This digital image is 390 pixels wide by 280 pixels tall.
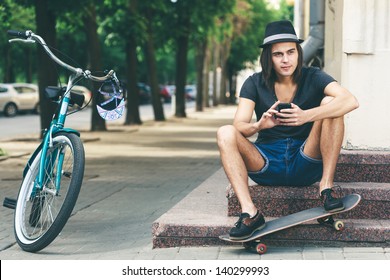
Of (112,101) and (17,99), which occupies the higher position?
(112,101)

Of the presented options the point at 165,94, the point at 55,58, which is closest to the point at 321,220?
the point at 55,58

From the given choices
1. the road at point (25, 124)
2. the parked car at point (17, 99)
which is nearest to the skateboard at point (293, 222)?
the road at point (25, 124)

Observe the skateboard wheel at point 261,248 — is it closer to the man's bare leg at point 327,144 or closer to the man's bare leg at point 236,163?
the man's bare leg at point 236,163

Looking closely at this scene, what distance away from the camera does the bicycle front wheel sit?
582 cm

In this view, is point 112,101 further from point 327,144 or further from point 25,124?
point 25,124

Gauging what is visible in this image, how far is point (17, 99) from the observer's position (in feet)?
132

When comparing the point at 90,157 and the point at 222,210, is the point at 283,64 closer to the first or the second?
the point at 222,210

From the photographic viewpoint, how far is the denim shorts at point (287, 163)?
19.6 ft

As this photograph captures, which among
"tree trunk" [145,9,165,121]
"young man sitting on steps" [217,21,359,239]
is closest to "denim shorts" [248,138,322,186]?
"young man sitting on steps" [217,21,359,239]

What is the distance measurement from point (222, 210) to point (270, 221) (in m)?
0.82

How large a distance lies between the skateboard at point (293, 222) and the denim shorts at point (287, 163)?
0.99ft

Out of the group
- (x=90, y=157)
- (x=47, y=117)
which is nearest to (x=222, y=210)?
(x=90, y=157)

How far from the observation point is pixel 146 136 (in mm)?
22719

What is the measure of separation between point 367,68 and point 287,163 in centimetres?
157
